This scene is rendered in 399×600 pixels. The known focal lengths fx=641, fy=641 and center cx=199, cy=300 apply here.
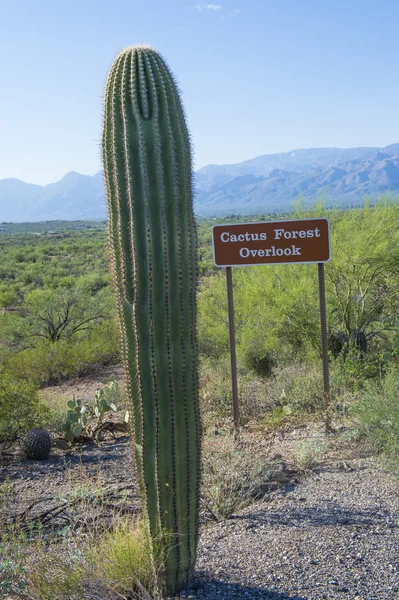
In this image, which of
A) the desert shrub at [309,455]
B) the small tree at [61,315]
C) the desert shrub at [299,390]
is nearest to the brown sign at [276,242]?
the desert shrub at [299,390]

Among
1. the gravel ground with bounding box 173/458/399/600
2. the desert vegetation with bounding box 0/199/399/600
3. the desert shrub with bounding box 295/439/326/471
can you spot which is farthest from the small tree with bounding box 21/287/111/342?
the gravel ground with bounding box 173/458/399/600

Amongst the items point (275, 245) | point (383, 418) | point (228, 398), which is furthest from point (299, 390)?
point (383, 418)

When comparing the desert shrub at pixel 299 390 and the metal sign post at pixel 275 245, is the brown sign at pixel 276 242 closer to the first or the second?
the metal sign post at pixel 275 245

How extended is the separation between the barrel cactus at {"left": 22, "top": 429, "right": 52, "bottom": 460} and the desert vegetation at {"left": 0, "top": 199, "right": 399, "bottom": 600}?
0.26 meters

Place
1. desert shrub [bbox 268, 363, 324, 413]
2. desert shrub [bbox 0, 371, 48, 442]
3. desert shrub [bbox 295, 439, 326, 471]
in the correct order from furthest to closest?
desert shrub [bbox 268, 363, 324, 413] → desert shrub [bbox 0, 371, 48, 442] → desert shrub [bbox 295, 439, 326, 471]

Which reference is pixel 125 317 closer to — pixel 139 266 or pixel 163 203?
pixel 139 266

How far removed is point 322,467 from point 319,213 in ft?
21.7

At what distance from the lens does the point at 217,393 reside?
9.80m

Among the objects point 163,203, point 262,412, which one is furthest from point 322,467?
point 163,203

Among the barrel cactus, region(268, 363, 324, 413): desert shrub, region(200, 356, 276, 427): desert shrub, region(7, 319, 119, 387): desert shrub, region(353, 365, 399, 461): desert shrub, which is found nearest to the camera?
region(353, 365, 399, 461): desert shrub

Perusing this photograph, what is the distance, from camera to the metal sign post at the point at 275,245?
324 inches

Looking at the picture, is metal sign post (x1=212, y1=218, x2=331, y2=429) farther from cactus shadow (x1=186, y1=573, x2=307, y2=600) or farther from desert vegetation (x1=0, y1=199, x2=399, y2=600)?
cactus shadow (x1=186, y1=573, x2=307, y2=600)

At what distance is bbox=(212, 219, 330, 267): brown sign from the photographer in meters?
8.22

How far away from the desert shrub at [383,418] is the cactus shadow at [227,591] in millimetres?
2555
